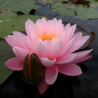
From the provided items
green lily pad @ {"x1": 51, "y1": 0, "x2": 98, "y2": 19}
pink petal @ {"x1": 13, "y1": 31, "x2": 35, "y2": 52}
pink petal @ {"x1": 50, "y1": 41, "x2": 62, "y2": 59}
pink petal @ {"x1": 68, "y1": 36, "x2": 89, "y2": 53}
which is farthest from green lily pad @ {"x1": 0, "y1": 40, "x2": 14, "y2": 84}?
green lily pad @ {"x1": 51, "y1": 0, "x2": 98, "y2": 19}

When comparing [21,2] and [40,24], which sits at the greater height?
[40,24]

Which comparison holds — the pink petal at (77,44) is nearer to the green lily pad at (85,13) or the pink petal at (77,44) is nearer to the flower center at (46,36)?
the flower center at (46,36)

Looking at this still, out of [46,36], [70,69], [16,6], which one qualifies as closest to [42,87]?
[70,69]

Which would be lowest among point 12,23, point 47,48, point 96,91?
point 96,91

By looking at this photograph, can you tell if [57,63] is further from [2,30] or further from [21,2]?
[21,2]

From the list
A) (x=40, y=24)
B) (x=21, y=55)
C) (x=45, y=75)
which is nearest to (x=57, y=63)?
(x=45, y=75)

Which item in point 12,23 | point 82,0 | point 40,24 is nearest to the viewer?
point 40,24

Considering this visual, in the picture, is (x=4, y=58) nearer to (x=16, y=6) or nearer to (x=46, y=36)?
(x=46, y=36)

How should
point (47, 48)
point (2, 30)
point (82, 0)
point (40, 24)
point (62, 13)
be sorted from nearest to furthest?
1. point (47, 48)
2. point (40, 24)
3. point (2, 30)
4. point (62, 13)
5. point (82, 0)

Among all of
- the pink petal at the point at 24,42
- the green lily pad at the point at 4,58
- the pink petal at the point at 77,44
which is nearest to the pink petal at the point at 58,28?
the pink petal at the point at 77,44
